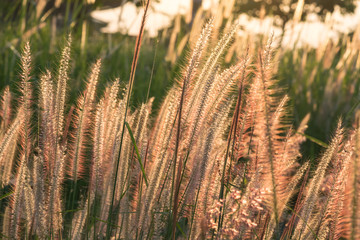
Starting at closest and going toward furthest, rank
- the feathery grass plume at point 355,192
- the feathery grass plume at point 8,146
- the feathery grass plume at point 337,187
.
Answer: the feathery grass plume at point 355,192
the feathery grass plume at point 337,187
the feathery grass plume at point 8,146

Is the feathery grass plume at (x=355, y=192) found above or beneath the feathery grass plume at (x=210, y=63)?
beneath

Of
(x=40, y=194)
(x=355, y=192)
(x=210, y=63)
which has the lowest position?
(x=40, y=194)

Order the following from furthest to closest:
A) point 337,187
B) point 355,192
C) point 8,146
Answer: point 8,146 < point 337,187 < point 355,192

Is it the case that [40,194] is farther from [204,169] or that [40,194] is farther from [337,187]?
[337,187]

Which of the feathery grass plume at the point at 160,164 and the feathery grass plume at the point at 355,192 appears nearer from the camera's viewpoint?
the feathery grass plume at the point at 355,192

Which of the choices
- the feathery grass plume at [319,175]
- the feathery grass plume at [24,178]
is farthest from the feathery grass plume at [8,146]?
the feathery grass plume at [319,175]

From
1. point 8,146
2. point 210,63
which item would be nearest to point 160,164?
point 210,63

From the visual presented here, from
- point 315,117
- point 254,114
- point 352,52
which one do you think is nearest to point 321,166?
point 254,114

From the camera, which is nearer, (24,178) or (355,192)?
(355,192)

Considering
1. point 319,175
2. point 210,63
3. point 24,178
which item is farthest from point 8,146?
point 319,175

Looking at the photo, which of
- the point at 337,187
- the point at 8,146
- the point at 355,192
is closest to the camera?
the point at 355,192

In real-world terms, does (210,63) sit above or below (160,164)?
above

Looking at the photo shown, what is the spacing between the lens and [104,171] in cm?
104

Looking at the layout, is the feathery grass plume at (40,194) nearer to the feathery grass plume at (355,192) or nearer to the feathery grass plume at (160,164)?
the feathery grass plume at (160,164)
